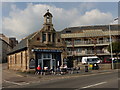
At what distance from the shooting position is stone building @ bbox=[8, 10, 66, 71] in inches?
1142

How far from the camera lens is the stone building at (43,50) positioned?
29.0 meters

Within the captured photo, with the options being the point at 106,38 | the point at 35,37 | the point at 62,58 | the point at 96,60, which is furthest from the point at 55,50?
the point at 106,38

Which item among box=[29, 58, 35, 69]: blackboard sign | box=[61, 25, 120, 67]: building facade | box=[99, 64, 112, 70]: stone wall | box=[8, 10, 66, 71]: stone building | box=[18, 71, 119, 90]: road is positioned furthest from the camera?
box=[61, 25, 120, 67]: building facade

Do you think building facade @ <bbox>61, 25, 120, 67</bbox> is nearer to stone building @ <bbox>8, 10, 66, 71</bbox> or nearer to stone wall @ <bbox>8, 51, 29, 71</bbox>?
stone wall @ <bbox>8, 51, 29, 71</bbox>

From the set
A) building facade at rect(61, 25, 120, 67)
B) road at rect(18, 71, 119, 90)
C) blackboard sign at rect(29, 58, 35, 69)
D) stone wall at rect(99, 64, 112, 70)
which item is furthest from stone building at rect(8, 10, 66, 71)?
building facade at rect(61, 25, 120, 67)

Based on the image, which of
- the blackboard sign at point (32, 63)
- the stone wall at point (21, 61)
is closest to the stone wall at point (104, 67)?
the blackboard sign at point (32, 63)

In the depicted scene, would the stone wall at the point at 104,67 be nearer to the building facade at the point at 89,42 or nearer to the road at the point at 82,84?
the building facade at the point at 89,42

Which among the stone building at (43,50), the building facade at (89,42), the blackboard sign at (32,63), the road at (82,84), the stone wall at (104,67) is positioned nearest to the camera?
the road at (82,84)

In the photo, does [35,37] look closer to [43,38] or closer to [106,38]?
[43,38]

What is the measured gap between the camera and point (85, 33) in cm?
5306

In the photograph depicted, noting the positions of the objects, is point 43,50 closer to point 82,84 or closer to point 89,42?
point 82,84

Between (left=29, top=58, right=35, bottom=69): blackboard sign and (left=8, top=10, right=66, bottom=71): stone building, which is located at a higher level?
(left=8, top=10, right=66, bottom=71): stone building

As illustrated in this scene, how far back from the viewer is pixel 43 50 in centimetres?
2977

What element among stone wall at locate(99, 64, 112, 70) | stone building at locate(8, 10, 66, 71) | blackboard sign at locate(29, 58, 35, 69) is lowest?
stone wall at locate(99, 64, 112, 70)
